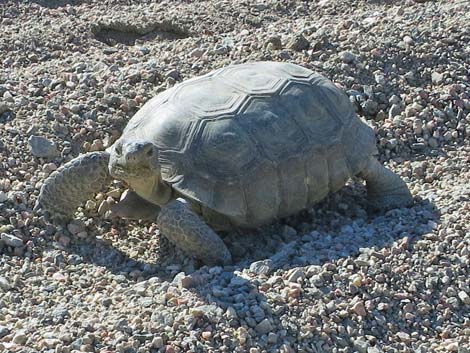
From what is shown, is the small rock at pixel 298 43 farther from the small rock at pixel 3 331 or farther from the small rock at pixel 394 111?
the small rock at pixel 3 331

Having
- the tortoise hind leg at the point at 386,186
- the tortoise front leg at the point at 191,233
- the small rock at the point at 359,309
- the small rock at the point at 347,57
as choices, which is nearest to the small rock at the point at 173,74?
the small rock at the point at 347,57

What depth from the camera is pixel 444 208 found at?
196 inches

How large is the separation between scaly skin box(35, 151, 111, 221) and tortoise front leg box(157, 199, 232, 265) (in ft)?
1.73

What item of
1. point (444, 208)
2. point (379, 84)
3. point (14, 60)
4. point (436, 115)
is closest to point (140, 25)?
point (14, 60)

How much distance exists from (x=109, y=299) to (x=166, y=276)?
44cm

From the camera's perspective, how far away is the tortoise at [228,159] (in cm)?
452

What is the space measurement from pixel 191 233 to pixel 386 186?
1.35 metres

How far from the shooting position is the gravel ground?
3.96 m

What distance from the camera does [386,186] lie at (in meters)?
5.17

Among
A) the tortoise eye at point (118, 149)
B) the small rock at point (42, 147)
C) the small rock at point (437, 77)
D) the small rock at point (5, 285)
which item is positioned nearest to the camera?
the small rock at point (5, 285)

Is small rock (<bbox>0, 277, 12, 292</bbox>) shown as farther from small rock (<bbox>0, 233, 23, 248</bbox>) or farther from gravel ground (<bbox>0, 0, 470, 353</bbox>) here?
small rock (<bbox>0, 233, 23, 248</bbox>)

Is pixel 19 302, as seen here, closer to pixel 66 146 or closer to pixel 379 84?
pixel 66 146

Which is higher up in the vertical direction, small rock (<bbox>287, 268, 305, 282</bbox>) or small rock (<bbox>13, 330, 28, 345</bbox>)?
small rock (<bbox>287, 268, 305, 282</bbox>)

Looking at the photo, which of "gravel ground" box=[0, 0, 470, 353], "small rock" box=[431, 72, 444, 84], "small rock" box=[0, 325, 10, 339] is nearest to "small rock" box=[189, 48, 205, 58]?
"gravel ground" box=[0, 0, 470, 353]
